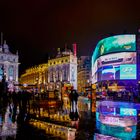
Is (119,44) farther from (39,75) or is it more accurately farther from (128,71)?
(39,75)

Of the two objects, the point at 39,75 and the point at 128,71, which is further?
the point at 39,75

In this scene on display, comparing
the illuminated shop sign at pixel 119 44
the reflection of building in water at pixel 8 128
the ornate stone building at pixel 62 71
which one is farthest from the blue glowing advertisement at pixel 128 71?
the reflection of building in water at pixel 8 128

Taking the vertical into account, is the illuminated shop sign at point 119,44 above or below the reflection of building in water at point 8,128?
above

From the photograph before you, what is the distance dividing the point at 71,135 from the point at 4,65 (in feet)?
454

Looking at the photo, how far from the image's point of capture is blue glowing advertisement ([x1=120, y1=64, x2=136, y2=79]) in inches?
3347

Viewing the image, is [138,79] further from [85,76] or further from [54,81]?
[85,76]

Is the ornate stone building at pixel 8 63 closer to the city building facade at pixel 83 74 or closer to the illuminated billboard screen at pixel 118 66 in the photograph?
the city building facade at pixel 83 74

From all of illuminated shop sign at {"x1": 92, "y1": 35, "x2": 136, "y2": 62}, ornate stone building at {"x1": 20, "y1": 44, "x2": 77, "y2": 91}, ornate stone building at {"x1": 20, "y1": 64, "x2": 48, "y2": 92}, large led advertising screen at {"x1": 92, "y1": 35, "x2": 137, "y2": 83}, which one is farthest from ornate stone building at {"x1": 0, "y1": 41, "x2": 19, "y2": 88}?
illuminated shop sign at {"x1": 92, "y1": 35, "x2": 136, "y2": 62}


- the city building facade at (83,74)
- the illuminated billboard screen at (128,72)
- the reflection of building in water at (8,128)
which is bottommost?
the reflection of building in water at (8,128)

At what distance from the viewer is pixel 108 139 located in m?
10.9

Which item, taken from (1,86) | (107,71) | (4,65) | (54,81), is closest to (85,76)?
(54,81)

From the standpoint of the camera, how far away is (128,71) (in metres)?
86.2

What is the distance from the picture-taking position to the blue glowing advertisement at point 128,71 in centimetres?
8501

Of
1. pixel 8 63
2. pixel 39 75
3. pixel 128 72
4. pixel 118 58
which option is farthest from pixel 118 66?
pixel 39 75
